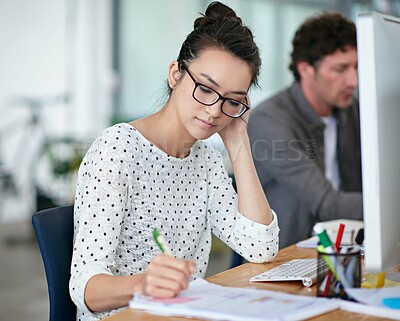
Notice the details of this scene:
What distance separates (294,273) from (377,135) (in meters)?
0.50

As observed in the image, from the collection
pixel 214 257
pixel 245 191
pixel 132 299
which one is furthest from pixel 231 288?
pixel 214 257

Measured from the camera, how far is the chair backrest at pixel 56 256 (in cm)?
159

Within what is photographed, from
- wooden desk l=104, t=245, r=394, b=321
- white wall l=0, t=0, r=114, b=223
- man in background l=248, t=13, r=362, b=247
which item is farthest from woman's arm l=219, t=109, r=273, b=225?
white wall l=0, t=0, r=114, b=223

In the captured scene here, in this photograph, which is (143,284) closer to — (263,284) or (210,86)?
(263,284)

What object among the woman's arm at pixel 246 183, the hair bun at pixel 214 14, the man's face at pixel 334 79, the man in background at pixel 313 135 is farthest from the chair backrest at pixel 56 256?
the man's face at pixel 334 79

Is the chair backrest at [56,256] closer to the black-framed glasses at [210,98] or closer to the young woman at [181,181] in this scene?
the young woman at [181,181]

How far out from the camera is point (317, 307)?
127 cm

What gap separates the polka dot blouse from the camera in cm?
153

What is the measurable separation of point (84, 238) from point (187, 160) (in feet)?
1.46

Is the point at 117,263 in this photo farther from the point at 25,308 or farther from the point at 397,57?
the point at 25,308

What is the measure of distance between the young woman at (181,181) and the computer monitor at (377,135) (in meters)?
0.50

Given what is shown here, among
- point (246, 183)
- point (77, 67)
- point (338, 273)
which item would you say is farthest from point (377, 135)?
point (77, 67)

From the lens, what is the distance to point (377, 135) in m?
1.18

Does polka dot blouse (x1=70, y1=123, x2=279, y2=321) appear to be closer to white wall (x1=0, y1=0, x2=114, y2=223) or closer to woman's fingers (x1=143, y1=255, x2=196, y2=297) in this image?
woman's fingers (x1=143, y1=255, x2=196, y2=297)
